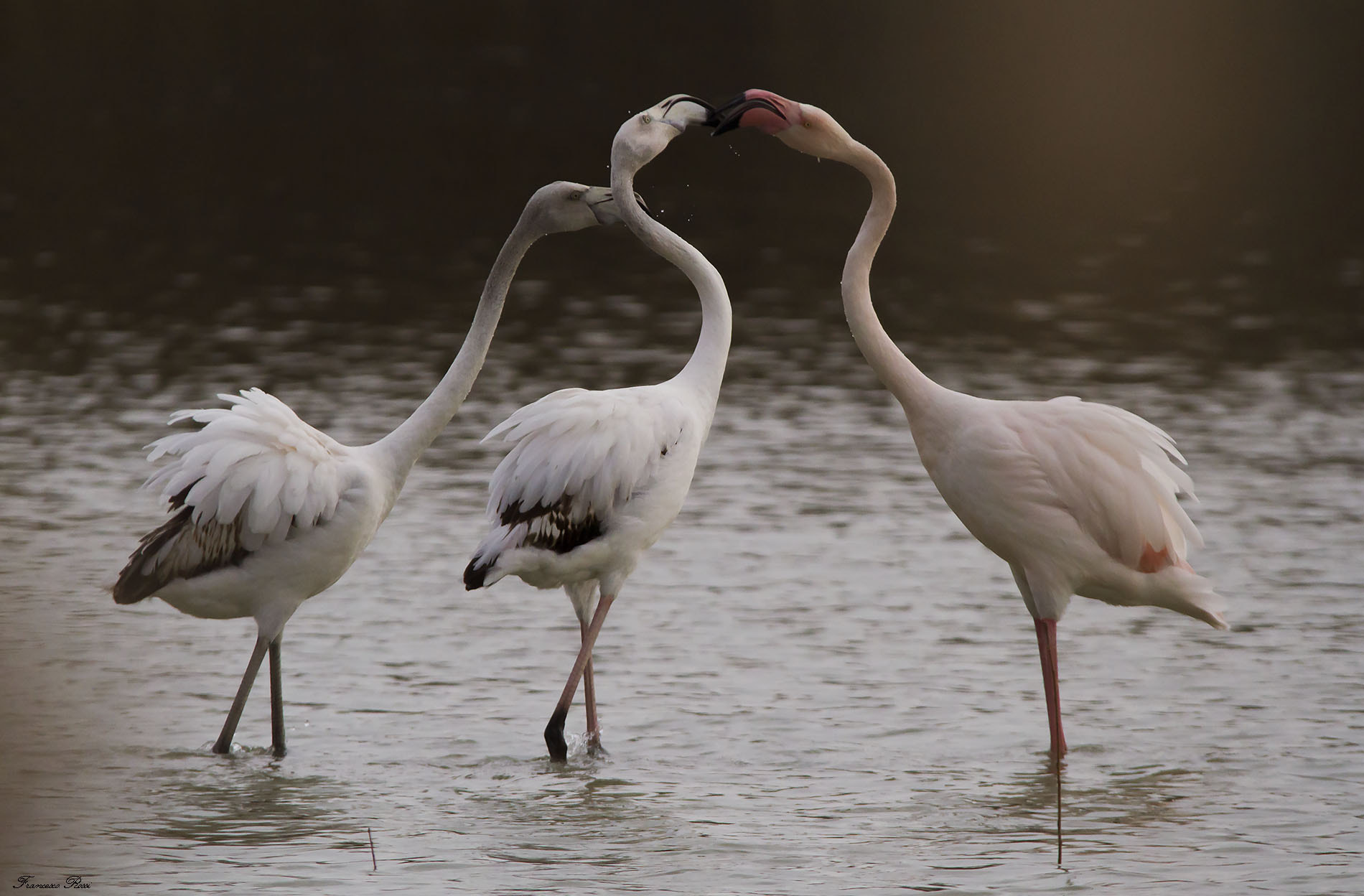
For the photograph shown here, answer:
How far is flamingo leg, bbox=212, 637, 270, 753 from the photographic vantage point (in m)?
7.03

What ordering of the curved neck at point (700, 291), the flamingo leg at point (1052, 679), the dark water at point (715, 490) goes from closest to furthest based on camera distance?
the dark water at point (715, 490) → the flamingo leg at point (1052, 679) → the curved neck at point (700, 291)

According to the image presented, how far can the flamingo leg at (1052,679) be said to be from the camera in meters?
6.90

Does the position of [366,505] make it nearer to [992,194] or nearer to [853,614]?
[853,614]

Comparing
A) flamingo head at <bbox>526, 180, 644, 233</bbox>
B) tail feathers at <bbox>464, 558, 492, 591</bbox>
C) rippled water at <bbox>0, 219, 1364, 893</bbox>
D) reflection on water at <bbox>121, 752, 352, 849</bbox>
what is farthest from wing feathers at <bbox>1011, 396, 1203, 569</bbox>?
reflection on water at <bbox>121, 752, 352, 849</bbox>

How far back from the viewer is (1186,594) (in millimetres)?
7172

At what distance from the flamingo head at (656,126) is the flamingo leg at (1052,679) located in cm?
239

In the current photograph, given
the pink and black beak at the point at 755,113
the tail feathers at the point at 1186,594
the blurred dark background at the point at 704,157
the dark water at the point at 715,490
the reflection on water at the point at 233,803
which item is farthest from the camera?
the blurred dark background at the point at 704,157

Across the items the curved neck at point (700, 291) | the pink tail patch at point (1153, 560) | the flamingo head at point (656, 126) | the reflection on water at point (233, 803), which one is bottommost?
the reflection on water at point (233, 803)

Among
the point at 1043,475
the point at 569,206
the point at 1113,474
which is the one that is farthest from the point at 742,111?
the point at 1113,474

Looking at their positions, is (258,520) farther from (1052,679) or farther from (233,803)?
(1052,679)

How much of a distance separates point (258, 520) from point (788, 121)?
2.48m

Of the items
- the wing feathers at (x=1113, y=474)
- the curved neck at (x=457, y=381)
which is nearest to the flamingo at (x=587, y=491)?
the curved neck at (x=457, y=381)

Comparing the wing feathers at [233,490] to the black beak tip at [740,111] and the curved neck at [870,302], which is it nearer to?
the black beak tip at [740,111]

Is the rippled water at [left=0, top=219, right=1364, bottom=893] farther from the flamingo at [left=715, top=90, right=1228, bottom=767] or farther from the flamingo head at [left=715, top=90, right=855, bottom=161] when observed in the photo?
the flamingo head at [left=715, top=90, right=855, bottom=161]
